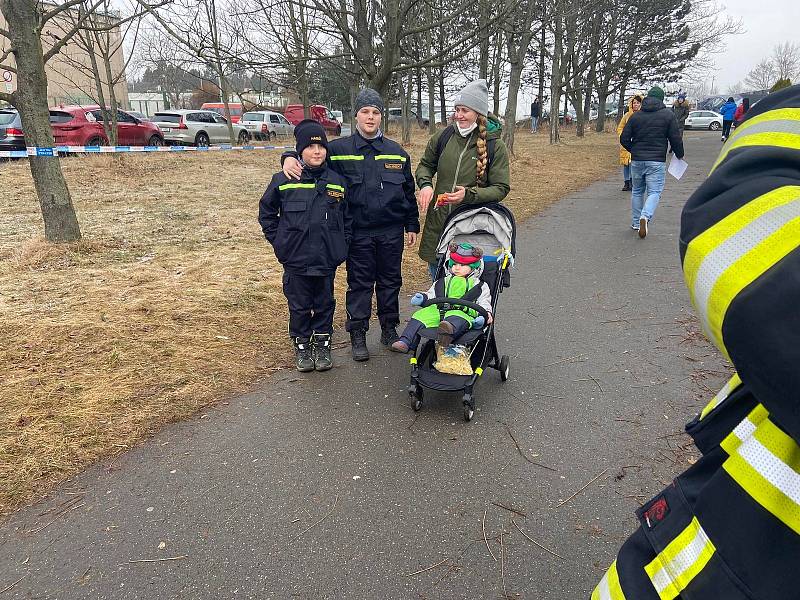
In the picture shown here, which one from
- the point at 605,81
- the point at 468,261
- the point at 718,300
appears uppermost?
the point at 605,81

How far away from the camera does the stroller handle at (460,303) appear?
149 inches

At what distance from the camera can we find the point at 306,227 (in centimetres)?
434

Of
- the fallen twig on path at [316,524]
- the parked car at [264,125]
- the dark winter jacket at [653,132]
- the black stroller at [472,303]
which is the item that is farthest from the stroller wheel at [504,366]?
the parked car at [264,125]

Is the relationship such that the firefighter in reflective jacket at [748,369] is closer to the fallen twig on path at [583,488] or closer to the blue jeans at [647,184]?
the fallen twig on path at [583,488]

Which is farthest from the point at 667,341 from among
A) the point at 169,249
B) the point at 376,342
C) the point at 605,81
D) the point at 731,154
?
the point at 605,81

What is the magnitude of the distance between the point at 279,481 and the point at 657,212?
1016 cm

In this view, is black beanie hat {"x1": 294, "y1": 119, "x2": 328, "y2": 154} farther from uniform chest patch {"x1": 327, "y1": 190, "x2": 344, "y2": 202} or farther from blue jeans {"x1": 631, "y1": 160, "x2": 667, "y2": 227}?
blue jeans {"x1": 631, "y1": 160, "x2": 667, "y2": 227}

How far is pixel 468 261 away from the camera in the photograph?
416 centimetres

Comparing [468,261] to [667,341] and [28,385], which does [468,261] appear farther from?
[28,385]

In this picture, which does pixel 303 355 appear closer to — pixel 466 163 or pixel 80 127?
pixel 466 163

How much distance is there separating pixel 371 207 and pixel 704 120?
1760 inches

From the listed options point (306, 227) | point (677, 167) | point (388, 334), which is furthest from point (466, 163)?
point (677, 167)

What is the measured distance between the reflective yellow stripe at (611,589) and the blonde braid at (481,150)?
3.69 metres

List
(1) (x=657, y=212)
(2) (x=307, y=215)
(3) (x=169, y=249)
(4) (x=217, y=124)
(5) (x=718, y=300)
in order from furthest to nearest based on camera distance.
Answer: (4) (x=217, y=124), (1) (x=657, y=212), (3) (x=169, y=249), (2) (x=307, y=215), (5) (x=718, y=300)
